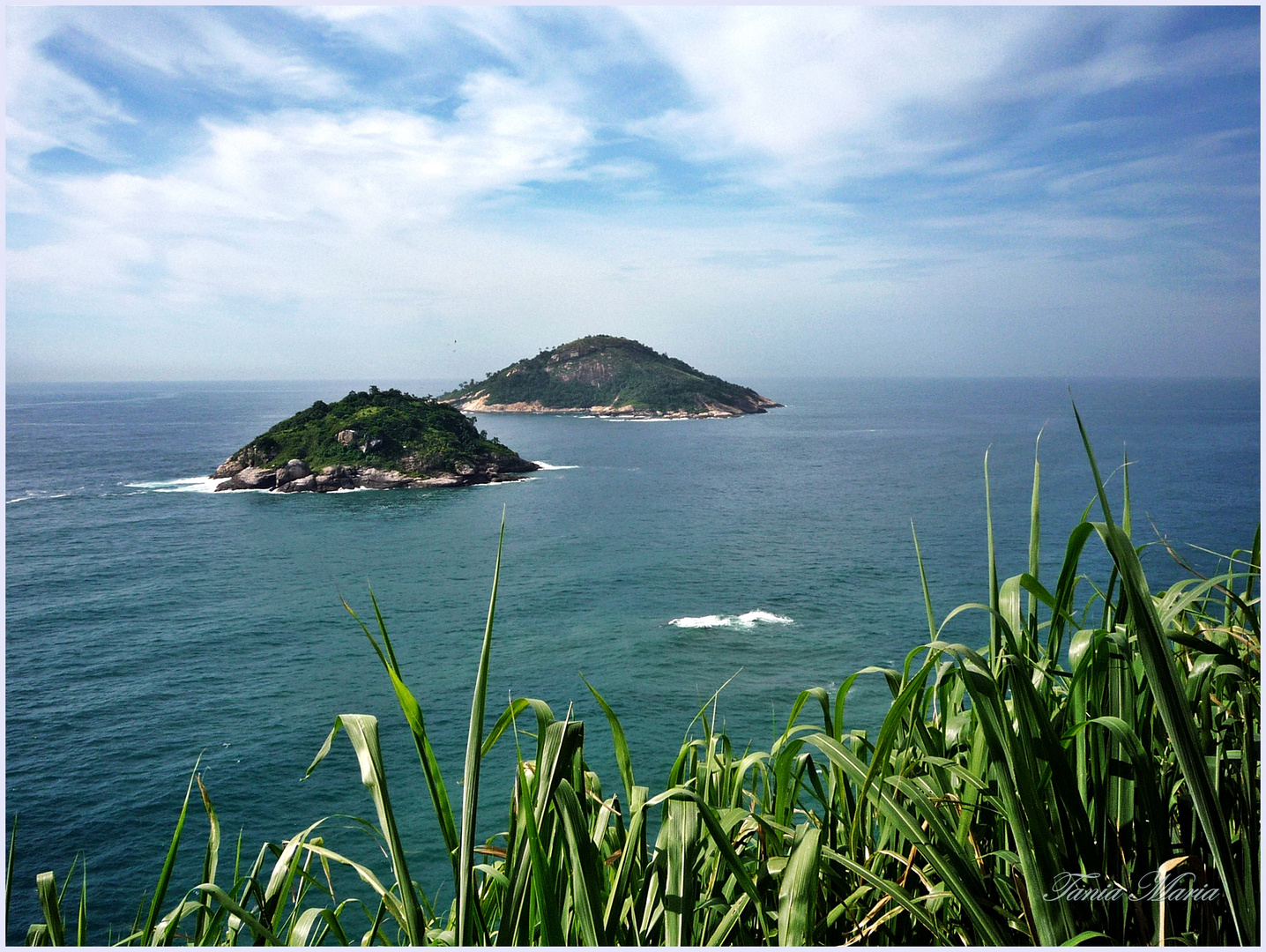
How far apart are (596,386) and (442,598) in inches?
1819

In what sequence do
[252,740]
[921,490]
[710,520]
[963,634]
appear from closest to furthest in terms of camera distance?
[252,740] → [963,634] → [710,520] → [921,490]

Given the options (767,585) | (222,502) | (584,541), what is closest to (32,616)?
(222,502)

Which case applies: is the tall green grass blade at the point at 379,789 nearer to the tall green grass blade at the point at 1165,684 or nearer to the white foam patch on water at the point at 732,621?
the tall green grass blade at the point at 1165,684

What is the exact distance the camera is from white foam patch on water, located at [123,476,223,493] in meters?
32.5

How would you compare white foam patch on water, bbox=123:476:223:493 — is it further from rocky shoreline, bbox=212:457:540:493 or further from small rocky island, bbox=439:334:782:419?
small rocky island, bbox=439:334:782:419

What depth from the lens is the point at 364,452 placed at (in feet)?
114

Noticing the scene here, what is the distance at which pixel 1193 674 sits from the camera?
99cm

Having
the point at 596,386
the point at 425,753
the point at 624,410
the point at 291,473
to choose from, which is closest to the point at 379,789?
the point at 425,753

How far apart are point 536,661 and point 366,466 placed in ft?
69.3

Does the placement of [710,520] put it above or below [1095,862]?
below

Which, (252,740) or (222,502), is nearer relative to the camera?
(252,740)

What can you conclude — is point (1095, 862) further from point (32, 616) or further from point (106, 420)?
point (106, 420)

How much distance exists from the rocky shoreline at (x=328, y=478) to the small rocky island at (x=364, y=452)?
0.04 m

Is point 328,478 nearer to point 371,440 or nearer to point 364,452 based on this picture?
point 364,452
